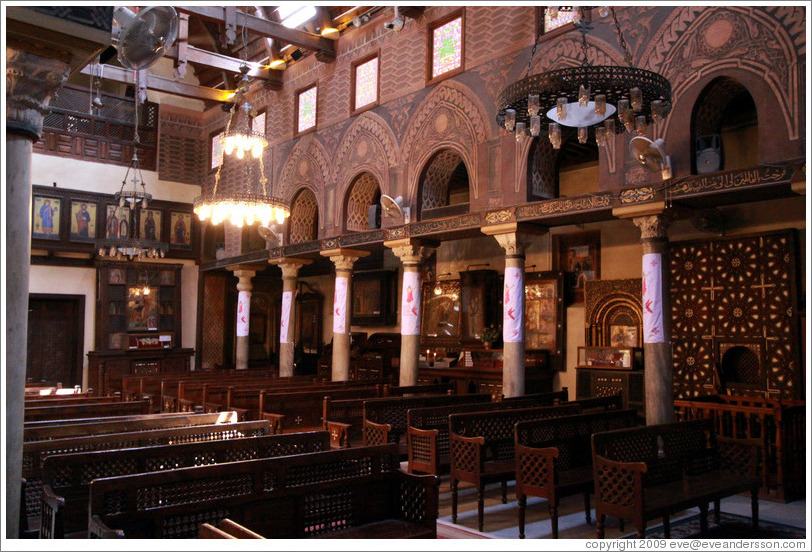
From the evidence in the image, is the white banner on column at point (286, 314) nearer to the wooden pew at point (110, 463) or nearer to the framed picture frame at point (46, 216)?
the framed picture frame at point (46, 216)

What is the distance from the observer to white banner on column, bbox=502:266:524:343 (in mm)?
11539

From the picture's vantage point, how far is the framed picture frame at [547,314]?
1484 cm

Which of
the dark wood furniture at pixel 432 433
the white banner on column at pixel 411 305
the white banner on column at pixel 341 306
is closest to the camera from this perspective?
the dark wood furniture at pixel 432 433

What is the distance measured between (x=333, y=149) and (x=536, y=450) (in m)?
11.4

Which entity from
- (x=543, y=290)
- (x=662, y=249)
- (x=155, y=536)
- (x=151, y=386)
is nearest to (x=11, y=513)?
(x=155, y=536)

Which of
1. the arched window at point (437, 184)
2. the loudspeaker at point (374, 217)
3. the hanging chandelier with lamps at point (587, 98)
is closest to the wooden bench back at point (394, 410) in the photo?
the hanging chandelier with lamps at point (587, 98)

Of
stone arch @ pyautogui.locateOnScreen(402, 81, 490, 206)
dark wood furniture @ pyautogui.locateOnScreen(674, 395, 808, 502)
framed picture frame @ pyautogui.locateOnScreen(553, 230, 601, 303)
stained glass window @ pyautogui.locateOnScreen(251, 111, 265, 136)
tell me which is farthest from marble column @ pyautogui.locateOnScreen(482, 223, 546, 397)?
stained glass window @ pyautogui.locateOnScreen(251, 111, 265, 136)

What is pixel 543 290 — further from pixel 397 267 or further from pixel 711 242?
pixel 397 267

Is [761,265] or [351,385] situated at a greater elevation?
[761,265]

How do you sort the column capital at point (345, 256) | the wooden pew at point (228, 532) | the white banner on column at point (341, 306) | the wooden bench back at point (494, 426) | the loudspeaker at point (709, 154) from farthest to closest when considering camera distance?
the column capital at point (345, 256) → the white banner on column at point (341, 306) → the loudspeaker at point (709, 154) → the wooden bench back at point (494, 426) → the wooden pew at point (228, 532)

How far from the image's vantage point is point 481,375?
14.4m

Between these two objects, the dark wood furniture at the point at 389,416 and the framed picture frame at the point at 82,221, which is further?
the framed picture frame at the point at 82,221

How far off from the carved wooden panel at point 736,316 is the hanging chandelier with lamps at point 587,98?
4.90 meters

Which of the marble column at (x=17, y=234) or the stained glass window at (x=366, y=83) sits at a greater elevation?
the stained glass window at (x=366, y=83)
